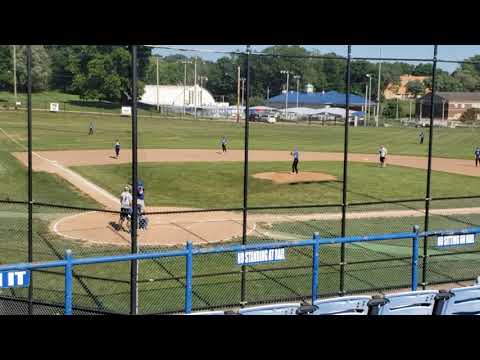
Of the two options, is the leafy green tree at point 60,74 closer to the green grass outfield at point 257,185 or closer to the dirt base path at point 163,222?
the dirt base path at point 163,222

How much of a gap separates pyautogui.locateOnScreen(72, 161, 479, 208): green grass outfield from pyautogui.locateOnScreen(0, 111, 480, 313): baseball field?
0.22ft

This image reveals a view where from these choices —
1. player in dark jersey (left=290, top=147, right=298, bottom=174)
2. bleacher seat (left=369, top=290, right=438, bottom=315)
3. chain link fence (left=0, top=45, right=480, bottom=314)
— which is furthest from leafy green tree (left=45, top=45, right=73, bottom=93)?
player in dark jersey (left=290, top=147, right=298, bottom=174)

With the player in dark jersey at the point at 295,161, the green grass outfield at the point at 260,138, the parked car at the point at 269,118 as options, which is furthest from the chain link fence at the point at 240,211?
the player in dark jersey at the point at 295,161

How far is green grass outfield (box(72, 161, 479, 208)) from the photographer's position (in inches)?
1061

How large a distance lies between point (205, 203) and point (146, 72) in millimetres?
7817

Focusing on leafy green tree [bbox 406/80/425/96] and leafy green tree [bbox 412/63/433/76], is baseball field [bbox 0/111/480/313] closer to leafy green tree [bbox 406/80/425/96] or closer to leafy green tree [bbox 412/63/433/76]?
leafy green tree [bbox 406/80/425/96]

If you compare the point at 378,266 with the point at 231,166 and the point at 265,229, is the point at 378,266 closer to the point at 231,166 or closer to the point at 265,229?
the point at 265,229

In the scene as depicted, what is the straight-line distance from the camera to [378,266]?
1498cm
